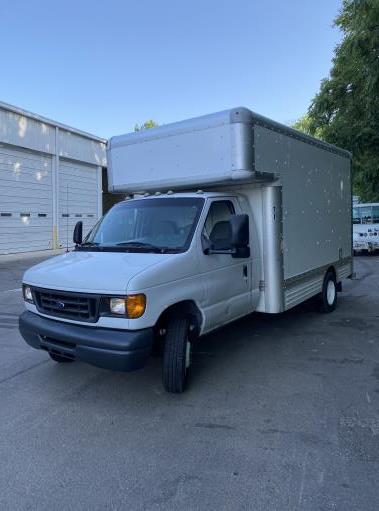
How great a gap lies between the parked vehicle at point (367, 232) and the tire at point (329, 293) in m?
13.8

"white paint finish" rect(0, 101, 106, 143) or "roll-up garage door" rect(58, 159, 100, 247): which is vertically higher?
"white paint finish" rect(0, 101, 106, 143)

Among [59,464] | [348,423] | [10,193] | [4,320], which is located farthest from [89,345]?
[10,193]

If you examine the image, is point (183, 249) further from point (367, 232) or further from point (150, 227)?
point (367, 232)

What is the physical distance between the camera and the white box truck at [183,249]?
4.12 meters

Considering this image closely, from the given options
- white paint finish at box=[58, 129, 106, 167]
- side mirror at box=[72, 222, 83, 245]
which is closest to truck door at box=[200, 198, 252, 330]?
side mirror at box=[72, 222, 83, 245]

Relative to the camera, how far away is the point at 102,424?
13.0 ft

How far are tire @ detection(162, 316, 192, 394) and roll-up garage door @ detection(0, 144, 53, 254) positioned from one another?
16.9 meters

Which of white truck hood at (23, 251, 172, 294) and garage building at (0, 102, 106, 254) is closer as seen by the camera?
white truck hood at (23, 251, 172, 294)

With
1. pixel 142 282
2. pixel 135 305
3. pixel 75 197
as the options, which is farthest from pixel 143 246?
pixel 75 197

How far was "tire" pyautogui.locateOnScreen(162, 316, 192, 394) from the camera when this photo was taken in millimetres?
4391

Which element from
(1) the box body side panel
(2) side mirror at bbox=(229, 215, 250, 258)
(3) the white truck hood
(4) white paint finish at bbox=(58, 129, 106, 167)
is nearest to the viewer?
(3) the white truck hood

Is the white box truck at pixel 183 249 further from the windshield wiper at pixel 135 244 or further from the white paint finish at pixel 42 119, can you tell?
the white paint finish at pixel 42 119

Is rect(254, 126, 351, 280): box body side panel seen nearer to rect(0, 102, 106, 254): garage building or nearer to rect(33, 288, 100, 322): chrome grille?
rect(33, 288, 100, 322): chrome grille

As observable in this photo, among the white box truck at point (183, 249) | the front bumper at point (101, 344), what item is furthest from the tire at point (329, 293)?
the front bumper at point (101, 344)
